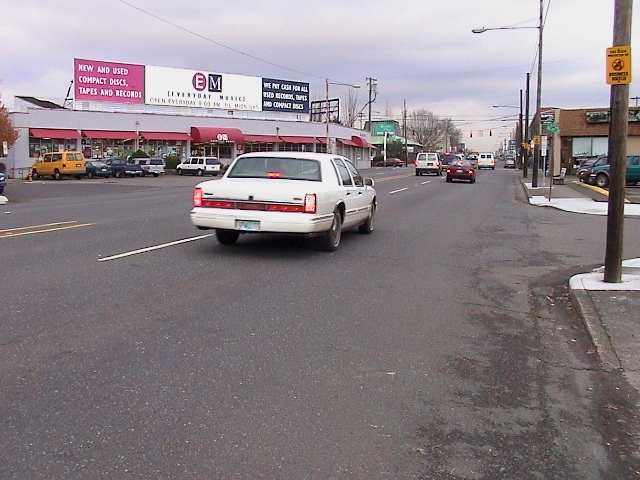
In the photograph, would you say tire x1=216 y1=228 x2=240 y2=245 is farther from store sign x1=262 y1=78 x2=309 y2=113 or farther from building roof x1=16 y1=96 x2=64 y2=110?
store sign x1=262 y1=78 x2=309 y2=113

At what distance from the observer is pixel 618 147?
27.8ft

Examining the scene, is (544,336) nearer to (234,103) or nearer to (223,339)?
(223,339)

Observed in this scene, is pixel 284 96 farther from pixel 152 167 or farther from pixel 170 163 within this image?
pixel 152 167

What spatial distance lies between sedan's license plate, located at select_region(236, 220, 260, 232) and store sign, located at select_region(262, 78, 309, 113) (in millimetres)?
61386

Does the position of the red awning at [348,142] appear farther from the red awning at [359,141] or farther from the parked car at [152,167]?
the parked car at [152,167]

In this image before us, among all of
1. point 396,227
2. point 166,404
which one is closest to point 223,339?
point 166,404

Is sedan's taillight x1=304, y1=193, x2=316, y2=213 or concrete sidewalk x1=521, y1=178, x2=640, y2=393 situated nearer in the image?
concrete sidewalk x1=521, y1=178, x2=640, y2=393

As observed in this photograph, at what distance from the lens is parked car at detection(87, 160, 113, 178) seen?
163 ft

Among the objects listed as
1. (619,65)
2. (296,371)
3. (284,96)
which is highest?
(284,96)

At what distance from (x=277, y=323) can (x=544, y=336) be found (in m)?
2.59

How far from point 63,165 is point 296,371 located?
45.1 meters

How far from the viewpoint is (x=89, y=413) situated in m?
4.39

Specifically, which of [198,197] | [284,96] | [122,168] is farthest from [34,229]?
[284,96]

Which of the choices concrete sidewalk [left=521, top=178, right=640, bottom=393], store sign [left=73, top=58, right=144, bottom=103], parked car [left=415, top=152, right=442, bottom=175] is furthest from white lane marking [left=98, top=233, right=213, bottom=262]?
store sign [left=73, top=58, right=144, bottom=103]
